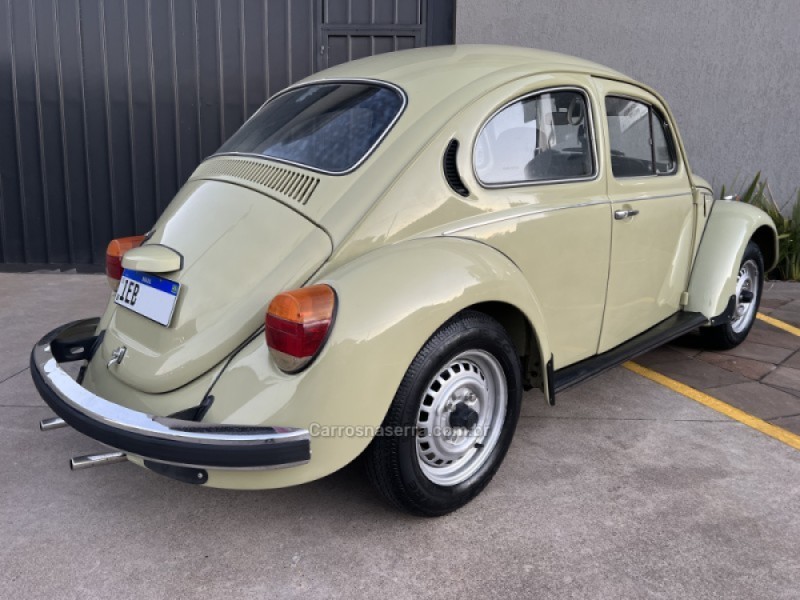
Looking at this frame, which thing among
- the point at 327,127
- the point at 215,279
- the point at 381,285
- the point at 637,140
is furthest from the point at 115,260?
the point at 637,140

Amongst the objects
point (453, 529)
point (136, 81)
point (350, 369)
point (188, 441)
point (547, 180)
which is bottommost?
point (453, 529)

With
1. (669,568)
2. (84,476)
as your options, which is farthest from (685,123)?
(84,476)

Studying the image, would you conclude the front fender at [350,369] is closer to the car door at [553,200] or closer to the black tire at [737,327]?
the car door at [553,200]

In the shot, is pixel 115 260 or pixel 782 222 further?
pixel 782 222

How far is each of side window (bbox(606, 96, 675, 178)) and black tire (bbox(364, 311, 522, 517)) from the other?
135 centimetres

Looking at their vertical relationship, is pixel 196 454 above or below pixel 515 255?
below

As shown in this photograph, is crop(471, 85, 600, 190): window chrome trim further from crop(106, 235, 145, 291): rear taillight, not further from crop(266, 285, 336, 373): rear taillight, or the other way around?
crop(106, 235, 145, 291): rear taillight

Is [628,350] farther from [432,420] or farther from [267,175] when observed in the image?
[267,175]

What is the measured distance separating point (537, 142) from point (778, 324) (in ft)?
11.3

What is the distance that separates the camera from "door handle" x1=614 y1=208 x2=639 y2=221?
3.36m

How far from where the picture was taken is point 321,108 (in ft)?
10.2

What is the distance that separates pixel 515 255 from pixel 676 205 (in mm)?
1543

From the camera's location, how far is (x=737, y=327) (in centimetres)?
477

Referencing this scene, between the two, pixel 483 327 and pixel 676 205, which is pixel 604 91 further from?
pixel 483 327
